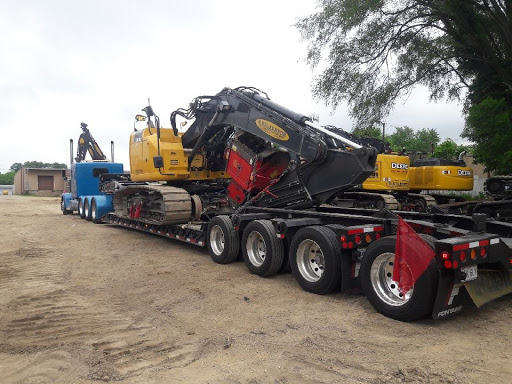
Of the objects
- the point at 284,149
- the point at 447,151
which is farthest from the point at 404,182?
the point at 447,151

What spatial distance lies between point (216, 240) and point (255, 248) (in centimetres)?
126

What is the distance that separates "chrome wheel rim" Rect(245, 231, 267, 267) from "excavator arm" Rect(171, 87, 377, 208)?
1166mm

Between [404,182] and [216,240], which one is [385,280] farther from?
[404,182]

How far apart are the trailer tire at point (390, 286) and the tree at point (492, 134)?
37.6 ft

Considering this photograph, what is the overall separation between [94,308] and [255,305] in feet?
6.49

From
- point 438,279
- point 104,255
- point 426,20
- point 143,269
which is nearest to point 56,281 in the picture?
point 143,269

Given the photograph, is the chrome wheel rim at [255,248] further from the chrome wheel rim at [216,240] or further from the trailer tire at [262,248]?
the chrome wheel rim at [216,240]

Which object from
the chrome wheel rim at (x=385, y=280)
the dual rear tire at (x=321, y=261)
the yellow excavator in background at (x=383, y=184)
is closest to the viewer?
the dual rear tire at (x=321, y=261)

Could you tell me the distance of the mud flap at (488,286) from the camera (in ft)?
15.3

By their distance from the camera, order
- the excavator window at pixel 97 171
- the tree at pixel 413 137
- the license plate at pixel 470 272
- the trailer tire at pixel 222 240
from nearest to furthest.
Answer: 1. the license plate at pixel 470 272
2. the trailer tire at pixel 222 240
3. the excavator window at pixel 97 171
4. the tree at pixel 413 137

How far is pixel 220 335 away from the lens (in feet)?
14.5

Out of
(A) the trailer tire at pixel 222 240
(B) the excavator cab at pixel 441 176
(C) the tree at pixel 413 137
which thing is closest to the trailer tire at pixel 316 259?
(A) the trailer tire at pixel 222 240

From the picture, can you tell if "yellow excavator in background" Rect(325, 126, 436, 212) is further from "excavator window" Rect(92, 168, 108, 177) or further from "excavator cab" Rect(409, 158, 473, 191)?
"excavator window" Rect(92, 168, 108, 177)

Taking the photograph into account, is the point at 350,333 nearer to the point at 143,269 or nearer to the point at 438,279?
the point at 438,279
